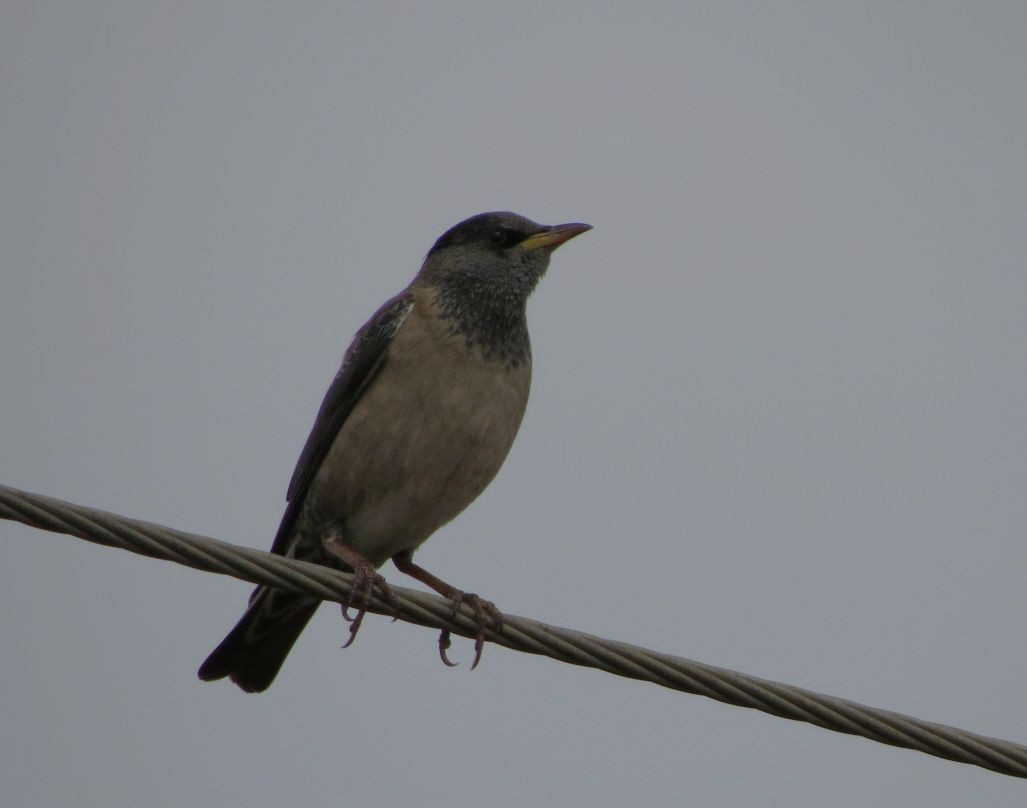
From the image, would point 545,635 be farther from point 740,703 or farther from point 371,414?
point 371,414

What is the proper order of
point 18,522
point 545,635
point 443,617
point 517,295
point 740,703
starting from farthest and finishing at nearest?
point 517,295 < point 443,617 < point 545,635 < point 740,703 < point 18,522

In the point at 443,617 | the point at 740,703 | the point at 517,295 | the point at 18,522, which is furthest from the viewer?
the point at 517,295

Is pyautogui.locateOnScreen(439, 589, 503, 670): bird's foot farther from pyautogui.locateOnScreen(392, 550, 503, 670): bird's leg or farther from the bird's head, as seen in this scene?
the bird's head

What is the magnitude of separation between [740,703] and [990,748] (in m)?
0.68

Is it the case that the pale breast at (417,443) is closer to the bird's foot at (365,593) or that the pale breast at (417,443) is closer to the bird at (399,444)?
the bird at (399,444)

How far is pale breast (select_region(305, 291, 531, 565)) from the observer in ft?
19.8

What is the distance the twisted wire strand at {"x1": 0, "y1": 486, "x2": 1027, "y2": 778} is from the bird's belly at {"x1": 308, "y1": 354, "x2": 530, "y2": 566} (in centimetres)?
166

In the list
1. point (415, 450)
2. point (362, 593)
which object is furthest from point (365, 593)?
point (415, 450)

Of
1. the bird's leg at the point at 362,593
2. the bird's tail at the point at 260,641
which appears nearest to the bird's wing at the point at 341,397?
the bird's tail at the point at 260,641

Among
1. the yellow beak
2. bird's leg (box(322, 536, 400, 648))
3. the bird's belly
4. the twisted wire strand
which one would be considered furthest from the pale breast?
the twisted wire strand

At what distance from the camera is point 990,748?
381 cm

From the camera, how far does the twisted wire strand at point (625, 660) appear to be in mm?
3812

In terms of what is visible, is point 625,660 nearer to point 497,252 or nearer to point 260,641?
point 260,641

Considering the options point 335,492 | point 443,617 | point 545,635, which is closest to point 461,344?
point 335,492
